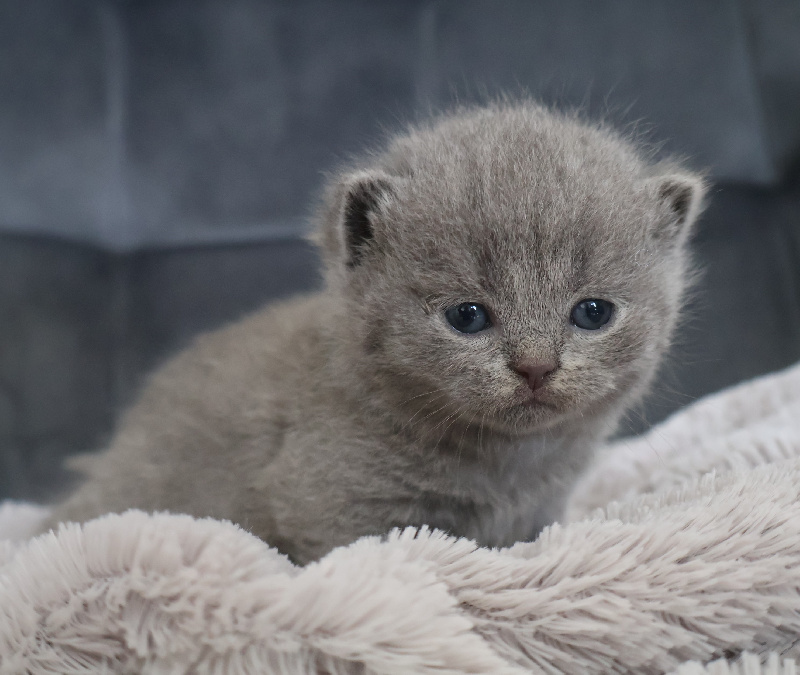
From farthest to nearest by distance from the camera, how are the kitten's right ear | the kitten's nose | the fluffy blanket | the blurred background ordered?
1. the blurred background
2. the kitten's right ear
3. the kitten's nose
4. the fluffy blanket

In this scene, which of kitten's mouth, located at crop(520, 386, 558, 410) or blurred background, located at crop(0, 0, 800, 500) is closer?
kitten's mouth, located at crop(520, 386, 558, 410)

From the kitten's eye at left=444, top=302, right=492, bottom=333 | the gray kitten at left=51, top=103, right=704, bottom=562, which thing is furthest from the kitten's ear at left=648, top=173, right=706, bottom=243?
the kitten's eye at left=444, top=302, right=492, bottom=333

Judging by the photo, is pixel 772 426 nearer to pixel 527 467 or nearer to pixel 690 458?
pixel 690 458

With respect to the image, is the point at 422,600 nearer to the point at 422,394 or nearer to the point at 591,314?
the point at 422,394

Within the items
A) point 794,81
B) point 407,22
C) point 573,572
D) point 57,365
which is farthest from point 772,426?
point 57,365

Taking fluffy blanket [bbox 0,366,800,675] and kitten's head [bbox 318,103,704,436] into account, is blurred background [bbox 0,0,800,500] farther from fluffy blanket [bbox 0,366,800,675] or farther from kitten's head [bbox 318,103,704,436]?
fluffy blanket [bbox 0,366,800,675]

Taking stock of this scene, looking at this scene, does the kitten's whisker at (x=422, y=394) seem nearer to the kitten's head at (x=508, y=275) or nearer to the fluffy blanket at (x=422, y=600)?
the kitten's head at (x=508, y=275)

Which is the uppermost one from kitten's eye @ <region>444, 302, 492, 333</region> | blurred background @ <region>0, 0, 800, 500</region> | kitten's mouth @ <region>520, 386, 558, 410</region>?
blurred background @ <region>0, 0, 800, 500</region>
